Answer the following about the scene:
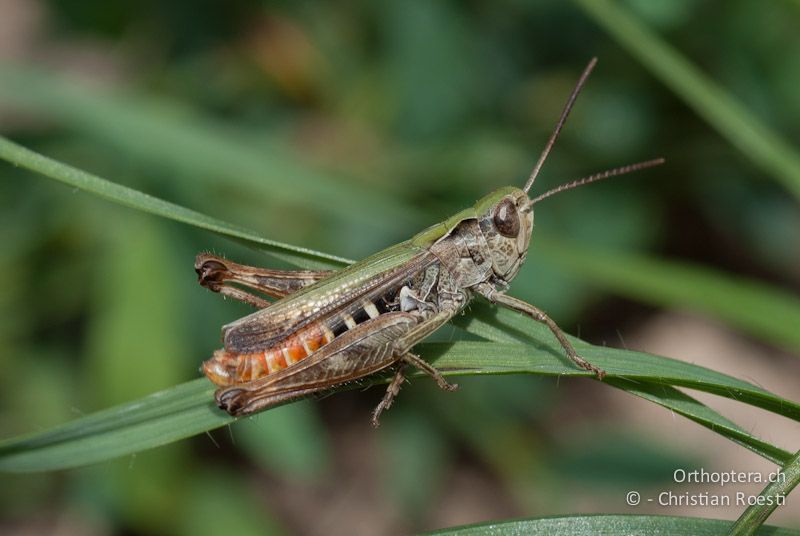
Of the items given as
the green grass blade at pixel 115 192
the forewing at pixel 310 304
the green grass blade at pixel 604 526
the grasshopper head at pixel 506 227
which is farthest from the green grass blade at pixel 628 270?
the green grass blade at pixel 604 526

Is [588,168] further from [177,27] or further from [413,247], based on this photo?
[177,27]

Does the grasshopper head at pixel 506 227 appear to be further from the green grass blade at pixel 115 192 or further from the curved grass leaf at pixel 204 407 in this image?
the green grass blade at pixel 115 192

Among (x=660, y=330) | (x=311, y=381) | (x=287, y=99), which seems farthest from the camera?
(x=660, y=330)

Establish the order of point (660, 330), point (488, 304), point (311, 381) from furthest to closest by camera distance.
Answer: point (660, 330) < point (488, 304) < point (311, 381)

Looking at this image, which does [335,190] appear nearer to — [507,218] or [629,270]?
[507,218]

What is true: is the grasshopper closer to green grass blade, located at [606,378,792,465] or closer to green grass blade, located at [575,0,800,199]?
green grass blade, located at [606,378,792,465]

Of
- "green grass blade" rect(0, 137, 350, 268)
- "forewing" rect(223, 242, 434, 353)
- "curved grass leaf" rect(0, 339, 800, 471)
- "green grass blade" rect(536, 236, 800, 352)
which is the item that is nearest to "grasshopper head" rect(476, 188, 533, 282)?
"forewing" rect(223, 242, 434, 353)

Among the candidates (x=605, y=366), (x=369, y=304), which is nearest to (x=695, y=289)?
(x=605, y=366)

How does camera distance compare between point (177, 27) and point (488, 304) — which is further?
point (177, 27)

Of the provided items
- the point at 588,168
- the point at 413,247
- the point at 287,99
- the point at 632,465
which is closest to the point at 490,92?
the point at 588,168
